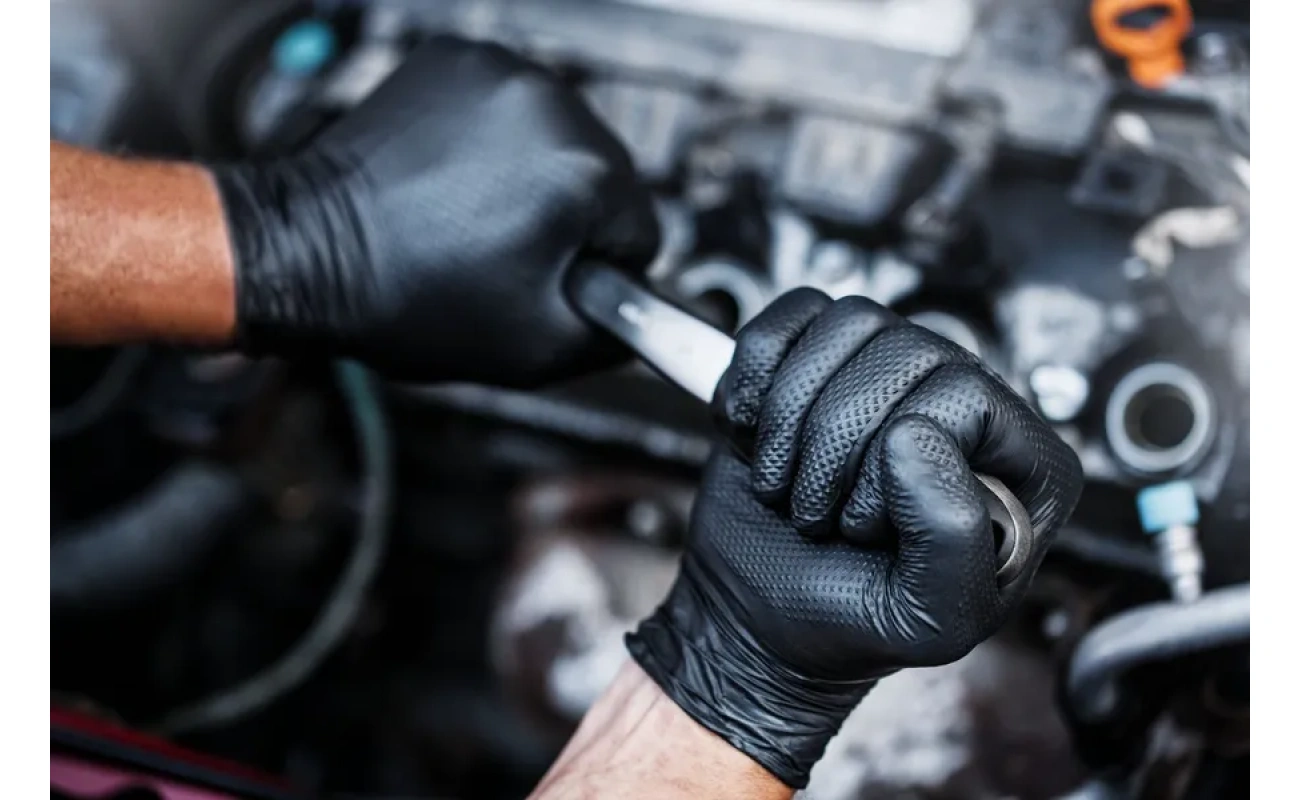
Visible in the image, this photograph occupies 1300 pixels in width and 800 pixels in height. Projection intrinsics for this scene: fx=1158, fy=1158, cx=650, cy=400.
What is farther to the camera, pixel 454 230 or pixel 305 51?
pixel 305 51

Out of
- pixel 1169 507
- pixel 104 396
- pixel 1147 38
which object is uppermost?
pixel 1147 38

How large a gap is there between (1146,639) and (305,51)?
94cm

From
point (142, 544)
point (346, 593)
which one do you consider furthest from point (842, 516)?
point (142, 544)

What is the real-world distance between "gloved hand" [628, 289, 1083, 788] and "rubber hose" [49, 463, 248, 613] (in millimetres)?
686

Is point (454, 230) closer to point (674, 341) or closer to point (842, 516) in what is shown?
point (674, 341)

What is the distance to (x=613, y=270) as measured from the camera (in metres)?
0.88

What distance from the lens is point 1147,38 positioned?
38.2 inches

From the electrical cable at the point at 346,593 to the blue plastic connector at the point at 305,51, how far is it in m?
0.31

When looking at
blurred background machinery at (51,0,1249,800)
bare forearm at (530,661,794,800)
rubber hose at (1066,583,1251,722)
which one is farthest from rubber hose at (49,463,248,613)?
rubber hose at (1066,583,1251,722)

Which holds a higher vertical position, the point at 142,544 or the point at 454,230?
the point at 454,230

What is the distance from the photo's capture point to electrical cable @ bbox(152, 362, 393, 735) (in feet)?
4.02

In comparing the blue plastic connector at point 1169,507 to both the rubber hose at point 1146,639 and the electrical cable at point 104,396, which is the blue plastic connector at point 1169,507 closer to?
Result: the rubber hose at point 1146,639

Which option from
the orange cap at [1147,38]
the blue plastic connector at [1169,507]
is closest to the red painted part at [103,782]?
the blue plastic connector at [1169,507]

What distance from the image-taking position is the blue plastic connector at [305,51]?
1.17 metres
